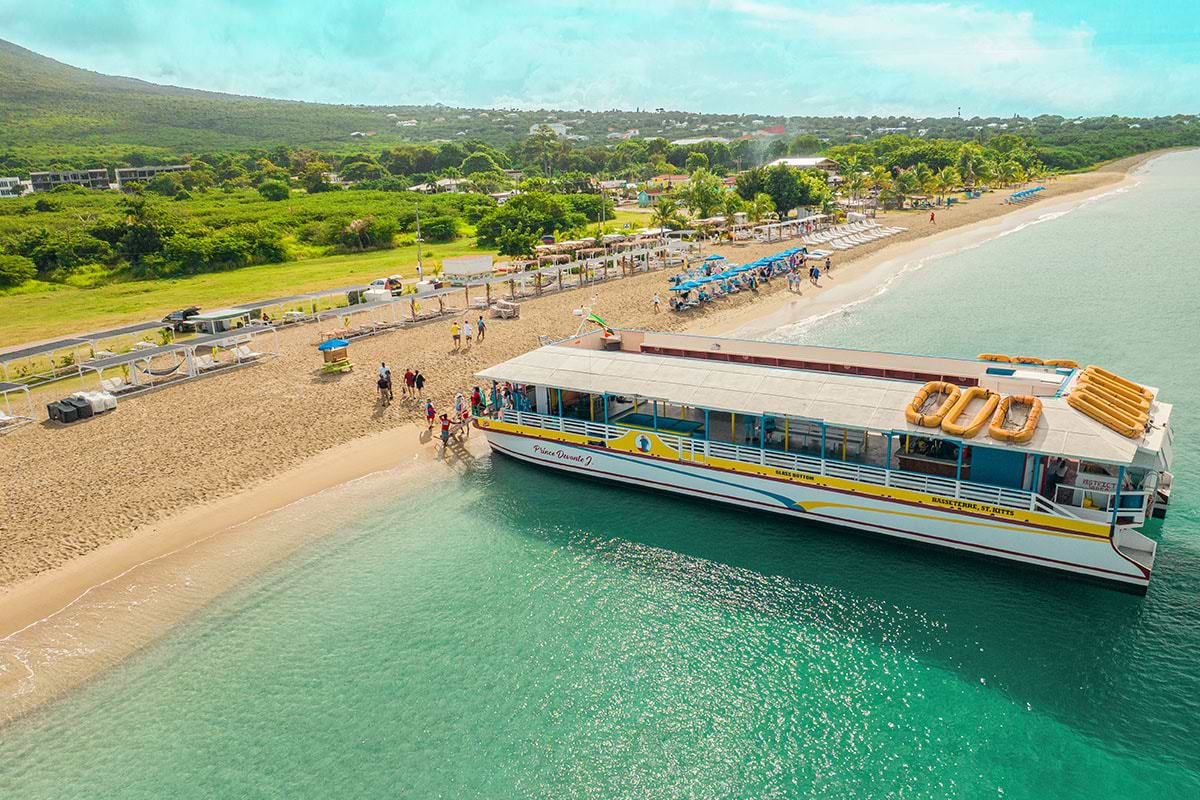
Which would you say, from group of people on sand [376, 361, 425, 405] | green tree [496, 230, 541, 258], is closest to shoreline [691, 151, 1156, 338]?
group of people on sand [376, 361, 425, 405]

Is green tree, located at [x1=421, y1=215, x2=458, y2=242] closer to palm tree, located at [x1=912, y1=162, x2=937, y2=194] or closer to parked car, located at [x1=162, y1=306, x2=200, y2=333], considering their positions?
parked car, located at [x1=162, y1=306, x2=200, y2=333]

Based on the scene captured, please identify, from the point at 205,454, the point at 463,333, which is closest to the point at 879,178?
A: the point at 463,333

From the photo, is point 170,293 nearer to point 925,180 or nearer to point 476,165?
point 925,180

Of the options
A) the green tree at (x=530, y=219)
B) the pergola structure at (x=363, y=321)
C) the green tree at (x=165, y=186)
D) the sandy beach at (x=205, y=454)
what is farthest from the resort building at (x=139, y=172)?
the sandy beach at (x=205, y=454)

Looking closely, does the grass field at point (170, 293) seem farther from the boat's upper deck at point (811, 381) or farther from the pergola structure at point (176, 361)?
the boat's upper deck at point (811, 381)

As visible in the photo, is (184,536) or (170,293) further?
(170,293)
